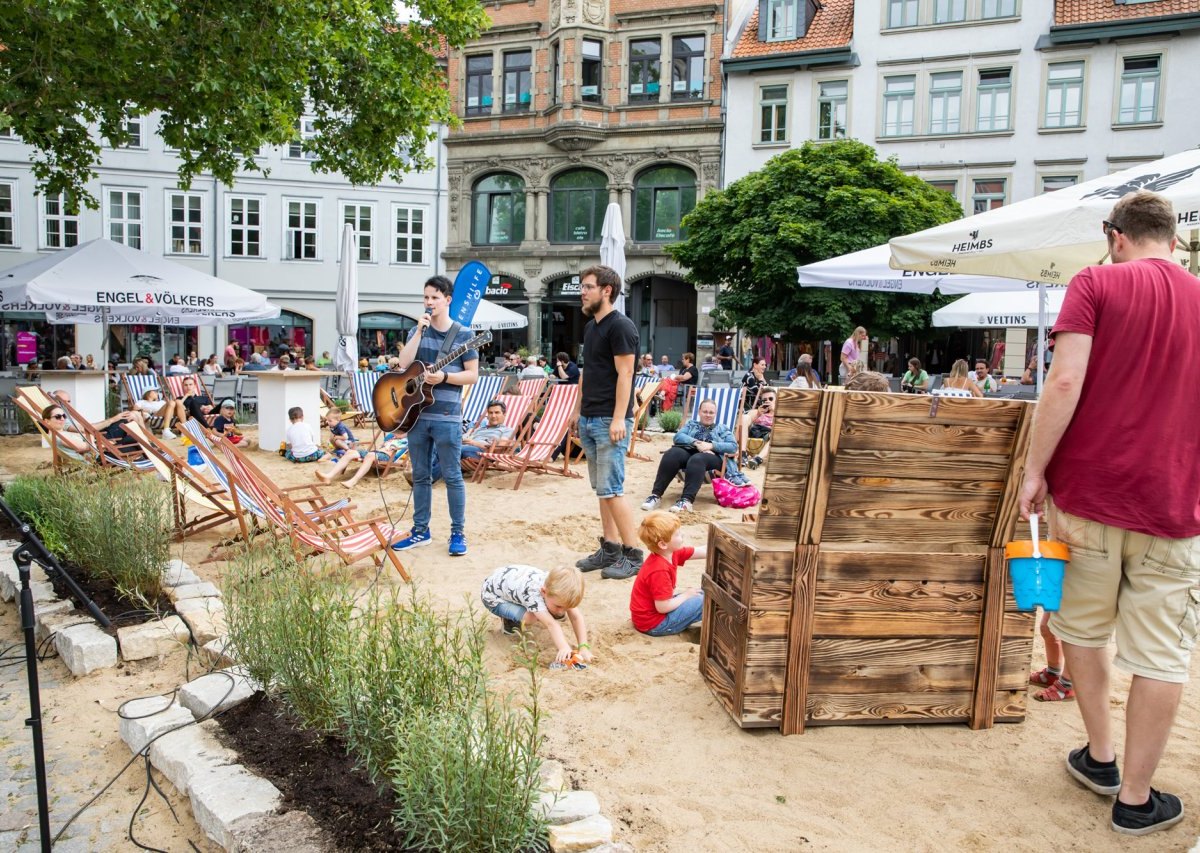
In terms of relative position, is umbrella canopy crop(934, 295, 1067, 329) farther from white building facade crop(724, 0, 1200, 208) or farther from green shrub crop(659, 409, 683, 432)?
white building facade crop(724, 0, 1200, 208)

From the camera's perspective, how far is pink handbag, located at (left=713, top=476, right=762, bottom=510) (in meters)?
7.56

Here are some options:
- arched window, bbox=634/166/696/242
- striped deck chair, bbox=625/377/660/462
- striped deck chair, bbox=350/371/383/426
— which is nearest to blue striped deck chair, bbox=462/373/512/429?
striped deck chair, bbox=625/377/660/462

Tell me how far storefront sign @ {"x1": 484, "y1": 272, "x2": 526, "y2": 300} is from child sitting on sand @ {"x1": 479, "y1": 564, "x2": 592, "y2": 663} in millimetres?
26935

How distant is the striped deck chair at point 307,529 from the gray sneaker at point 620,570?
46.8 inches

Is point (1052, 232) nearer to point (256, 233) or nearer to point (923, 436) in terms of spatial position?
point (923, 436)

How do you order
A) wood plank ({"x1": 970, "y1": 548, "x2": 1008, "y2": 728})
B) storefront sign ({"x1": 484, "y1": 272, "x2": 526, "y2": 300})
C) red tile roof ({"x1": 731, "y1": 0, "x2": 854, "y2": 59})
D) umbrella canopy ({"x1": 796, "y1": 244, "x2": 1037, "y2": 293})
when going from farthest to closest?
storefront sign ({"x1": 484, "y1": 272, "x2": 526, "y2": 300}), red tile roof ({"x1": 731, "y1": 0, "x2": 854, "y2": 59}), umbrella canopy ({"x1": 796, "y1": 244, "x2": 1037, "y2": 293}), wood plank ({"x1": 970, "y1": 548, "x2": 1008, "y2": 728})

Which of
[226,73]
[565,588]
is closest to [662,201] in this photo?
[226,73]

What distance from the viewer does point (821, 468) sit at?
9.72 feet

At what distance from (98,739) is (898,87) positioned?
26.9 m

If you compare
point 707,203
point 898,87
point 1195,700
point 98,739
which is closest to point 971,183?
point 898,87

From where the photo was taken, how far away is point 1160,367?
8.26ft

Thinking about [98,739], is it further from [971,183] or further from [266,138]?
[971,183]

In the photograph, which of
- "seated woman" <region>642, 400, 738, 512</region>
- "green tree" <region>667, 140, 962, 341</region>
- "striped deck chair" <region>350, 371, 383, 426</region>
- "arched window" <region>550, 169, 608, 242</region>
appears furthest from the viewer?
"arched window" <region>550, 169, 608, 242</region>

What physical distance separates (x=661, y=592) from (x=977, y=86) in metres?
25.2
